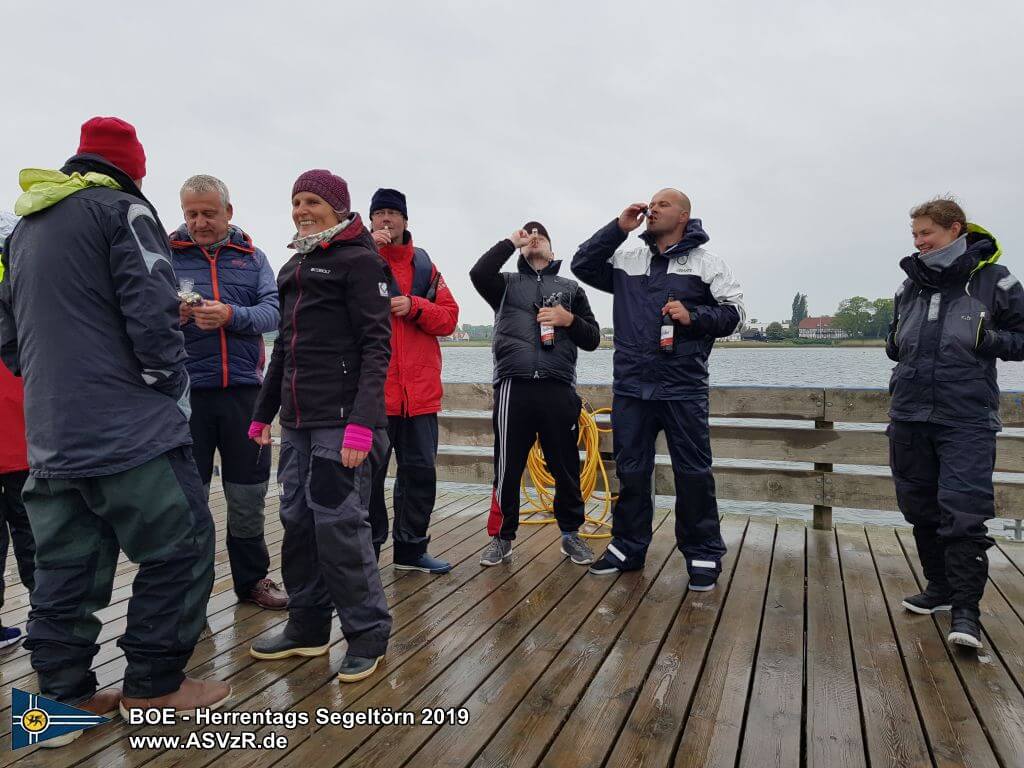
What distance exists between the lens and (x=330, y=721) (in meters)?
2.08

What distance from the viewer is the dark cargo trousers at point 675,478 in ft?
11.0

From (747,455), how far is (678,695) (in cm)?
247

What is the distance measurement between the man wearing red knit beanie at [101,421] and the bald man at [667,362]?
83.0 inches

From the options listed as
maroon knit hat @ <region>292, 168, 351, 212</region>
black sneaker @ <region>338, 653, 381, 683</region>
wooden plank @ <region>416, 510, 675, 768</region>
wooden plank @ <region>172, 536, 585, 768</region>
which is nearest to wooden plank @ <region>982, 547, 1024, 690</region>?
wooden plank @ <region>416, 510, 675, 768</region>

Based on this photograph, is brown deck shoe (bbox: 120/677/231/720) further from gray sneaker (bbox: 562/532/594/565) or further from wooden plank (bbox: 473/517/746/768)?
gray sneaker (bbox: 562/532/594/565)

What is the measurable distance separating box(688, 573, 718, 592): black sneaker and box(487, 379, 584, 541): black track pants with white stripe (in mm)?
767

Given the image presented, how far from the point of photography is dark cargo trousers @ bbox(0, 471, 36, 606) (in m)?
2.62

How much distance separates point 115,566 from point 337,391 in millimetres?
836

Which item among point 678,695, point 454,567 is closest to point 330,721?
point 678,695

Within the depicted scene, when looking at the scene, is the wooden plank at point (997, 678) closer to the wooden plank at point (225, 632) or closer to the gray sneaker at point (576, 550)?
the gray sneaker at point (576, 550)

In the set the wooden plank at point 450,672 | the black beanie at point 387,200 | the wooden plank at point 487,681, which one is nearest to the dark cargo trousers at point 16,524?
the wooden plank at point 450,672

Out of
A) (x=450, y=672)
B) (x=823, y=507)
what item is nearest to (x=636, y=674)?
(x=450, y=672)

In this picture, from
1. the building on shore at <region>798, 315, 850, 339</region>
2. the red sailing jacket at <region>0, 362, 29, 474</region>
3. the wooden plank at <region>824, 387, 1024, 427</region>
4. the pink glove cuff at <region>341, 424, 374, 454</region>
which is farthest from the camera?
the building on shore at <region>798, 315, 850, 339</region>

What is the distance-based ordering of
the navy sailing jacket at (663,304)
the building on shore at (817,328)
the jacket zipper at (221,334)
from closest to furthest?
the jacket zipper at (221,334) < the navy sailing jacket at (663,304) < the building on shore at (817,328)
